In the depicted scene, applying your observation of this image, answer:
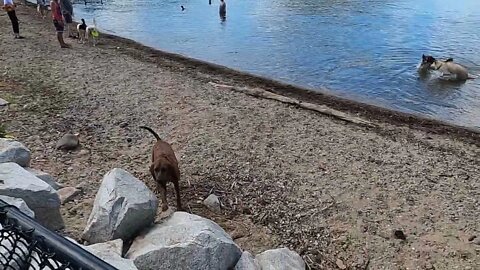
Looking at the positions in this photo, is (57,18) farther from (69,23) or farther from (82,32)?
(69,23)

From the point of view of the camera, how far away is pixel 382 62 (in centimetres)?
2008

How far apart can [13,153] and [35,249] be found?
4.30 metres

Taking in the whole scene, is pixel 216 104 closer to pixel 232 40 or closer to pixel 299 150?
pixel 299 150

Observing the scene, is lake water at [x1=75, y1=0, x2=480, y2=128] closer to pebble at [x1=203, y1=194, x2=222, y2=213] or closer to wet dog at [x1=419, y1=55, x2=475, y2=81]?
wet dog at [x1=419, y1=55, x2=475, y2=81]

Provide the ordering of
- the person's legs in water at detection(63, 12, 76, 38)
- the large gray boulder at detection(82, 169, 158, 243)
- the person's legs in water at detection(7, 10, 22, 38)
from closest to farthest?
the large gray boulder at detection(82, 169, 158, 243) → the person's legs in water at detection(7, 10, 22, 38) → the person's legs in water at detection(63, 12, 76, 38)

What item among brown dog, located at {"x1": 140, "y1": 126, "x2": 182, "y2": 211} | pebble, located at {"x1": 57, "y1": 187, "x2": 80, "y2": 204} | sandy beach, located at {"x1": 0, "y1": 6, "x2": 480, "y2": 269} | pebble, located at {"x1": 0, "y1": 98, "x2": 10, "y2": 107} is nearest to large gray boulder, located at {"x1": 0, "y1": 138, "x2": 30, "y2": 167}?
pebble, located at {"x1": 57, "y1": 187, "x2": 80, "y2": 204}

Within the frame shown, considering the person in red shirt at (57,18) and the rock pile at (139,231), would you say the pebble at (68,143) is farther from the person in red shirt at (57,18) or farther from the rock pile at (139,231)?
the person in red shirt at (57,18)

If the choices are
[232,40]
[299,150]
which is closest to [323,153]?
[299,150]

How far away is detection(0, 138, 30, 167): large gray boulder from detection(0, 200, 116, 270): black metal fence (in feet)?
11.6

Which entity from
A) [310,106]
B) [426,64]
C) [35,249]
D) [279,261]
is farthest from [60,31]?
[35,249]

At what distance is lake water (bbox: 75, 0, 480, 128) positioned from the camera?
54.1ft

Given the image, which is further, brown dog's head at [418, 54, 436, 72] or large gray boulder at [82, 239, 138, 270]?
brown dog's head at [418, 54, 436, 72]

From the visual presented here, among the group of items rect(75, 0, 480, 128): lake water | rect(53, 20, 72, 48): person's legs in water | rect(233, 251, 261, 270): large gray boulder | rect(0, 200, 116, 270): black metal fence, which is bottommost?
rect(75, 0, 480, 128): lake water

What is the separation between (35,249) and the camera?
2021 millimetres
